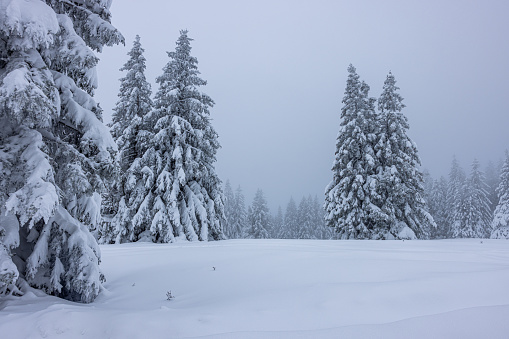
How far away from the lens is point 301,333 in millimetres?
2967

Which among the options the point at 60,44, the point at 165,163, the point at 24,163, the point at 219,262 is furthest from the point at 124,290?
the point at 165,163

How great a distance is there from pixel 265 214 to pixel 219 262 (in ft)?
140

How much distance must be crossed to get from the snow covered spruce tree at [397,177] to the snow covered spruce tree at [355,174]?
20.9 inches

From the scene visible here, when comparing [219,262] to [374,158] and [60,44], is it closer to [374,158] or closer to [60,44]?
[60,44]

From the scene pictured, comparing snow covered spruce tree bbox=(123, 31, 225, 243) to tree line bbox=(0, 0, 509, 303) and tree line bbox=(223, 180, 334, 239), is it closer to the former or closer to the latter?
tree line bbox=(0, 0, 509, 303)

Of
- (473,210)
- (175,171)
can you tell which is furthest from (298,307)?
(473,210)

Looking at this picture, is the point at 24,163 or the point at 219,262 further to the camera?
the point at 219,262

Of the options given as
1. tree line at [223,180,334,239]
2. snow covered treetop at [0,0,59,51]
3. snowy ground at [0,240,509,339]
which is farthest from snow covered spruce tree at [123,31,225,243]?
tree line at [223,180,334,239]

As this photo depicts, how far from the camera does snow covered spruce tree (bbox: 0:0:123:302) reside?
13.7 ft

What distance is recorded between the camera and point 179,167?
17.5 meters

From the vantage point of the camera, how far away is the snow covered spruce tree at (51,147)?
13.7ft

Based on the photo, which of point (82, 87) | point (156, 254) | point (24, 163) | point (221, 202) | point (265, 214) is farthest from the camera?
point (265, 214)

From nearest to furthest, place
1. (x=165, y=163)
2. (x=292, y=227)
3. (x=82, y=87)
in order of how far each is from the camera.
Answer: (x=82, y=87) → (x=165, y=163) → (x=292, y=227)

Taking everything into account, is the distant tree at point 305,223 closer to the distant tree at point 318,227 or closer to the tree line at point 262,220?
the tree line at point 262,220
